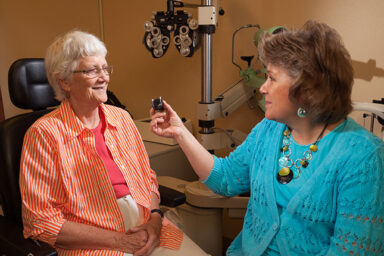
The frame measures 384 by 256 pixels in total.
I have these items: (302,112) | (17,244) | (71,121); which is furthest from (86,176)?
(302,112)

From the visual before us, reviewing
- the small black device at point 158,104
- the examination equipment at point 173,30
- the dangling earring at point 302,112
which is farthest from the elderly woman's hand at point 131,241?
the examination equipment at point 173,30

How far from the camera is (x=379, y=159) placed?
1021 millimetres

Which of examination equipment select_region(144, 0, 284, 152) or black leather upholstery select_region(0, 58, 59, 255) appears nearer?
black leather upholstery select_region(0, 58, 59, 255)

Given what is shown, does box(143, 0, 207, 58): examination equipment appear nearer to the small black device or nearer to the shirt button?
the small black device

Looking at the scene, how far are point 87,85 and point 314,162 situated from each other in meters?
0.91

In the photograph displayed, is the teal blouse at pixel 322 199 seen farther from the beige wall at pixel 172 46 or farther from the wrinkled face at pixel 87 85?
the beige wall at pixel 172 46

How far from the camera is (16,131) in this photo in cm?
144

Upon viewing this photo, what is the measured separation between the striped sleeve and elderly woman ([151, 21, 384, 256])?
72 centimetres

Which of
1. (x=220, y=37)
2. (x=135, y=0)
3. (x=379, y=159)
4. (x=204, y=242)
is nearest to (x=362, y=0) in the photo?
(x=220, y=37)

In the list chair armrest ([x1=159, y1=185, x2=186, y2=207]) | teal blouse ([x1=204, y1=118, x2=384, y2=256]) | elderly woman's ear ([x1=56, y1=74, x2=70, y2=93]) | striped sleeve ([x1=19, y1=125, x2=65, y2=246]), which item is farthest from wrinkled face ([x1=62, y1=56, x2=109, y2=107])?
teal blouse ([x1=204, y1=118, x2=384, y2=256])

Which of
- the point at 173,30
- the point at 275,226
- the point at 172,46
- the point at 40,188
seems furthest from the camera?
the point at 172,46

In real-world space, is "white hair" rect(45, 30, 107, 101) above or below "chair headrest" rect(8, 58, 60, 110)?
above

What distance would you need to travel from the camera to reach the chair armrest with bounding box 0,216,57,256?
1.17 m

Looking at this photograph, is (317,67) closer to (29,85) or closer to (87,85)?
(87,85)
